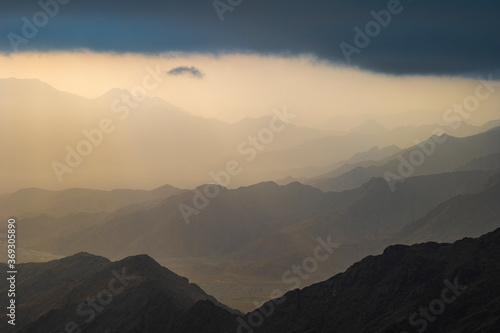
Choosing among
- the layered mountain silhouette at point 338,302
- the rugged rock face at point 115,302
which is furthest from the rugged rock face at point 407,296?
the rugged rock face at point 115,302

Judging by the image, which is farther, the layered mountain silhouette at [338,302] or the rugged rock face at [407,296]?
the layered mountain silhouette at [338,302]

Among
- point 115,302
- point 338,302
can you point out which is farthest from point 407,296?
point 115,302

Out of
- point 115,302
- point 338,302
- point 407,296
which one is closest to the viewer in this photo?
point 407,296

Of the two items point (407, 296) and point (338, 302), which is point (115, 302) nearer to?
point (338, 302)

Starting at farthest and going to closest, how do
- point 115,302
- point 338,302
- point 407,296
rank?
point 115,302, point 338,302, point 407,296

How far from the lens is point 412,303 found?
271ft

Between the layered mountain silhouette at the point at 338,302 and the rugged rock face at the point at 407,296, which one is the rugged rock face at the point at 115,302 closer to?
the layered mountain silhouette at the point at 338,302

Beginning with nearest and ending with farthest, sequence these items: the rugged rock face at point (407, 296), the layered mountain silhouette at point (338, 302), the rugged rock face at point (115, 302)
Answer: the rugged rock face at point (407, 296) → the layered mountain silhouette at point (338, 302) → the rugged rock face at point (115, 302)

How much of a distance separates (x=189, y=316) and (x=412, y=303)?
31.3 meters

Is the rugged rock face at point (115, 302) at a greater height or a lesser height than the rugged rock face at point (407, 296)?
greater

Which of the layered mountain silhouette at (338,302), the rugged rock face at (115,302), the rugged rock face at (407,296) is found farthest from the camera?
the rugged rock face at (115,302)

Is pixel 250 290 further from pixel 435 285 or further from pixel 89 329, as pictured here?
pixel 435 285

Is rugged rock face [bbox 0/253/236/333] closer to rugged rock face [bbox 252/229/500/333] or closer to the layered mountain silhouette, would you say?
the layered mountain silhouette

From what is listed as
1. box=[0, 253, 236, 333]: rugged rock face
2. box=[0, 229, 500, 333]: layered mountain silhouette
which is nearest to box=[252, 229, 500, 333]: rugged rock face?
box=[0, 229, 500, 333]: layered mountain silhouette
